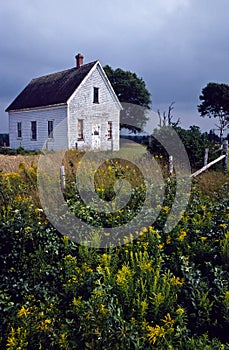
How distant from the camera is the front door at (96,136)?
76.2ft

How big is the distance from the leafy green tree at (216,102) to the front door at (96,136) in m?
21.8

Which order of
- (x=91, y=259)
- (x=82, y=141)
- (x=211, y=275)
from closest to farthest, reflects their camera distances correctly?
(x=211, y=275) → (x=91, y=259) → (x=82, y=141)

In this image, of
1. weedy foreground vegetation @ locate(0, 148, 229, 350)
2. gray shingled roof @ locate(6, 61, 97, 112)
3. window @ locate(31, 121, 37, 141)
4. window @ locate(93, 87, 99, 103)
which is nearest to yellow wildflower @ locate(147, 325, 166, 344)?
weedy foreground vegetation @ locate(0, 148, 229, 350)

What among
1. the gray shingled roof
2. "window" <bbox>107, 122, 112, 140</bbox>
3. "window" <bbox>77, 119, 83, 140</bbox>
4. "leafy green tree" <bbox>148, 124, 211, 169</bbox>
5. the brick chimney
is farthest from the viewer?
"window" <bbox>107, 122, 112, 140</bbox>

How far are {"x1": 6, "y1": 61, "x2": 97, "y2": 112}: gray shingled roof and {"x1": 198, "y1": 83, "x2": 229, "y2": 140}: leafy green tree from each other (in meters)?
22.6

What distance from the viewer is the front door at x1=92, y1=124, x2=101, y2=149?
23.2m

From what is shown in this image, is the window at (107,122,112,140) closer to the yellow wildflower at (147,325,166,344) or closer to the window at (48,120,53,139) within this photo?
the window at (48,120,53,139)

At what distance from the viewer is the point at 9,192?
6172 mm

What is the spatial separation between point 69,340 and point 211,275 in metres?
1.60

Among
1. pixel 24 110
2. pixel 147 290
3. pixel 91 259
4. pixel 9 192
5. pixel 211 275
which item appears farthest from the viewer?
pixel 24 110

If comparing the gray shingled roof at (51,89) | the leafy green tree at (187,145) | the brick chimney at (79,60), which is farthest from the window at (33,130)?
the leafy green tree at (187,145)

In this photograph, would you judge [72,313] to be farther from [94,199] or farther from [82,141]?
[82,141]

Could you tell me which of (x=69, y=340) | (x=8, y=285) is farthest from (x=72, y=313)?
(x=8, y=285)

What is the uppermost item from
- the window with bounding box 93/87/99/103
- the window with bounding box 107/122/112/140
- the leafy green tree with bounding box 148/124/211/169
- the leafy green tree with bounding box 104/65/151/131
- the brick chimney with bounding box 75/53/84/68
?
the leafy green tree with bounding box 104/65/151/131
